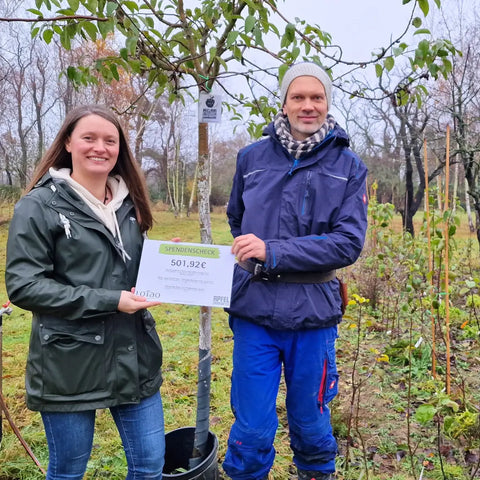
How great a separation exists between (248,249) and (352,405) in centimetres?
165

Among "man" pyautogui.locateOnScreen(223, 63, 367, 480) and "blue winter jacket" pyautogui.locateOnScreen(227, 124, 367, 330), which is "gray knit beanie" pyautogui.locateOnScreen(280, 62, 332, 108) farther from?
"blue winter jacket" pyautogui.locateOnScreen(227, 124, 367, 330)

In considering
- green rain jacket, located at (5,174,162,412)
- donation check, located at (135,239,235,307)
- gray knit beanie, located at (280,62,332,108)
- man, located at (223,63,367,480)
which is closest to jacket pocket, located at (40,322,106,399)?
green rain jacket, located at (5,174,162,412)

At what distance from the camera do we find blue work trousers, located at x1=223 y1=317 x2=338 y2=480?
6.39 feet

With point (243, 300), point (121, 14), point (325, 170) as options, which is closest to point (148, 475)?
point (243, 300)

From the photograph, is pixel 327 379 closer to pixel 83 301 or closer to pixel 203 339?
pixel 203 339

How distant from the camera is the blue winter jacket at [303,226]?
1838 mm

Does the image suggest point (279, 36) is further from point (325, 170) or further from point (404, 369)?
point (404, 369)

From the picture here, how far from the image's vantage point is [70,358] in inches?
61.2

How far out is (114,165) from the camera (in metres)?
1.88

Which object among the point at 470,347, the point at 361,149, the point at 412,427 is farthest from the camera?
the point at 361,149

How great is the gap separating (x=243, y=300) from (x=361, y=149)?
29336 mm

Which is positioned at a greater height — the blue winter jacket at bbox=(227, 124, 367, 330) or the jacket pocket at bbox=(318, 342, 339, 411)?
the blue winter jacket at bbox=(227, 124, 367, 330)

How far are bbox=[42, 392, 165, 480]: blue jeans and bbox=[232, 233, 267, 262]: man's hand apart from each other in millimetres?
738

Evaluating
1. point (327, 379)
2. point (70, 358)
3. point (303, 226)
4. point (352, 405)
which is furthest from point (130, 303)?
point (352, 405)
